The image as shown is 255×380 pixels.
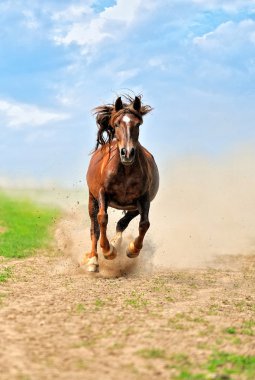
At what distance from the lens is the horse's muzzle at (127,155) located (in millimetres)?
11125

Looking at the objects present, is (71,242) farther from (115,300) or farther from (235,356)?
(235,356)

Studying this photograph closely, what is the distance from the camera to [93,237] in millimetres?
14102

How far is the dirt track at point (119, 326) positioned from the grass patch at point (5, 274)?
10.6 inches

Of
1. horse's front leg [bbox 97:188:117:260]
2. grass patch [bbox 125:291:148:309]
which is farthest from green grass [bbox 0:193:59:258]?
grass patch [bbox 125:291:148:309]

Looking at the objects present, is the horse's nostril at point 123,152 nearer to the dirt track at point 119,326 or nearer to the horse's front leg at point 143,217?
the horse's front leg at point 143,217

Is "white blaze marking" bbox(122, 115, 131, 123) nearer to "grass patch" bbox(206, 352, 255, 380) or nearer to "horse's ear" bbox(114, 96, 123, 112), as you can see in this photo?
"horse's ear" bbox(114, 96, 123, 112)

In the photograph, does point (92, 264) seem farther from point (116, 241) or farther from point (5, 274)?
point (5, 274)

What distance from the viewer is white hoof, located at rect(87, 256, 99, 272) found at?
520 inches

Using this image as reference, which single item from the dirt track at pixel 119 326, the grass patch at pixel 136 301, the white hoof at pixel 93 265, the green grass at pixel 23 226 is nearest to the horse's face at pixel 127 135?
the dirt track at pixel 119 326

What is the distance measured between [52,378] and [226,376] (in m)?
1.64

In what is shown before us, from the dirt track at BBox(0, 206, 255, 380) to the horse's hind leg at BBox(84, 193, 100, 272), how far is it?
0.31 meters

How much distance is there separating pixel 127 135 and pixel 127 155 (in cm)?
45

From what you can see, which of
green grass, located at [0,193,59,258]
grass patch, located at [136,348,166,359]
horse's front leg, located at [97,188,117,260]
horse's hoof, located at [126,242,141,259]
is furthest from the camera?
green grass, located at [0,193,59,258]

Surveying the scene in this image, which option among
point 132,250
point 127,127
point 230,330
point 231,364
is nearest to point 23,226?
point 132,250
